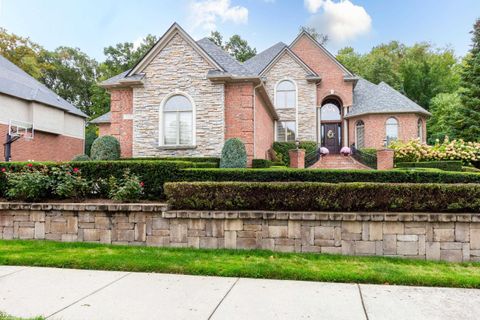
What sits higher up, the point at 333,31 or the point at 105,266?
the point at 333,31

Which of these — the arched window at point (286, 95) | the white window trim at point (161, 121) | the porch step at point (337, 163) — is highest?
the arched window at point (286, 95)

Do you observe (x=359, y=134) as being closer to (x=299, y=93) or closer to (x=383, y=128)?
(x=383, y=128)

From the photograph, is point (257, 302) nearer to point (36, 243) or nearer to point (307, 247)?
point (307, 247)

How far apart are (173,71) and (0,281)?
1048cm

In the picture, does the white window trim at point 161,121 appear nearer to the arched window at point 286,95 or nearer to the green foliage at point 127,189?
the green foliage at point 127,189

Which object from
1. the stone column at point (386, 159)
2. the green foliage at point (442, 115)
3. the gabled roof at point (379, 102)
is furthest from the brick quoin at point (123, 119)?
the green foliage at point (442, 115)

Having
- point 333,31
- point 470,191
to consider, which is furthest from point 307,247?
point 333,31

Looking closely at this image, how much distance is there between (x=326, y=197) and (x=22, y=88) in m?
22.3

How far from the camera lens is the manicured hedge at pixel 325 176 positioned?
802cm

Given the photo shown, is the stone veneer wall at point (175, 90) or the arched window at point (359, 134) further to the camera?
the arched window at point (359, 134)

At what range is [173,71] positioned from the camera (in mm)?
13461

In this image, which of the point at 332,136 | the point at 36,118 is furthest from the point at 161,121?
the point at 332,136

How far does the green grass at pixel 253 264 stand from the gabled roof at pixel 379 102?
738 inches

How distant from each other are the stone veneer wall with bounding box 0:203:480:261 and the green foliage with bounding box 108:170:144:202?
70 centimetres
